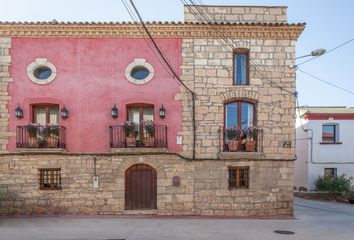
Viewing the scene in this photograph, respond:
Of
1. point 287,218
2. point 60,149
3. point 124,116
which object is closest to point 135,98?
point 124,116

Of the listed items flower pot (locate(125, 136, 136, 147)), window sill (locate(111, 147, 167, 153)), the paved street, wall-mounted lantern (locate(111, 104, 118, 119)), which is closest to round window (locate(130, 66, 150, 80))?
wall-mounted lantern (locate(111, 104, 118, 119))

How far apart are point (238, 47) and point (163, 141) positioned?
4.70m

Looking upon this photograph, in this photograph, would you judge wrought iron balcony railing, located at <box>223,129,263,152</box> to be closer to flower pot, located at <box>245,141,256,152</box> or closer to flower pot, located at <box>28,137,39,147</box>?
flower pot, located at <box>245,141,256,152</box>

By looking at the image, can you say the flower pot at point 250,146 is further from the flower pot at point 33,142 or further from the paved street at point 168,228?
the flower pot at point 33,142

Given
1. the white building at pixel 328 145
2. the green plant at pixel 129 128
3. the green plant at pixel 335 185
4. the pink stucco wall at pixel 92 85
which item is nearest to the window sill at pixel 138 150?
the pink stucco wall at pixel 92 85

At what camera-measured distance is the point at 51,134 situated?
11.5 metres

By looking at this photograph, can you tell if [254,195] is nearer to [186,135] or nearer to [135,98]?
[186,135]

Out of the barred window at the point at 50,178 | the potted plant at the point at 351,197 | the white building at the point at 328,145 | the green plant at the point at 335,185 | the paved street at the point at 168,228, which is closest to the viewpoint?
the paved street at the point at 168,228

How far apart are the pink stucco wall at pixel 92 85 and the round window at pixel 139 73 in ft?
1.18

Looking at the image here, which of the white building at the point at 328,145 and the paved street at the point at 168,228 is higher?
the white building at the point at 328,145

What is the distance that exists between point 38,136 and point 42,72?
8.51 ft

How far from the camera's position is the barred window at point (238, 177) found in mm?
11734

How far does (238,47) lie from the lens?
11.9 m

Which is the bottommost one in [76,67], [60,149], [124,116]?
[60,149]
